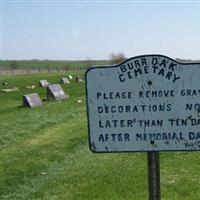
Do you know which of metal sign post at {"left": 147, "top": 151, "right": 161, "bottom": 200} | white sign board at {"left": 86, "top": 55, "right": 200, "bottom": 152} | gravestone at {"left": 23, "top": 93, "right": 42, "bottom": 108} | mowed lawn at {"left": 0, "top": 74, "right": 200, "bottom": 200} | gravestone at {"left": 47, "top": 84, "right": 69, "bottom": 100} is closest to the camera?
white sign board at {"left": 86, "top": 55, "right": 200, "bottom": 152}

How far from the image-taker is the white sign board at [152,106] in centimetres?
423

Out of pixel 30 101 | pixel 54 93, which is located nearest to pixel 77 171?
pixel 30 101

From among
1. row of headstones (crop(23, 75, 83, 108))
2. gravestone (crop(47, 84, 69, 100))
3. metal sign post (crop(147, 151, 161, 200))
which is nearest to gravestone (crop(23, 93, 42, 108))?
row of headstones (crop(23, 75, 83, 108))

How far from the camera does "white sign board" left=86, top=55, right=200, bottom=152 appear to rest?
13.9 feet

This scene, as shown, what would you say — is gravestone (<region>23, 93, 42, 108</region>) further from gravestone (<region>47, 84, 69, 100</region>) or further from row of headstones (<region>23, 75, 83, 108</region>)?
gravestone (<region>47, 84, 69, 100</region>)

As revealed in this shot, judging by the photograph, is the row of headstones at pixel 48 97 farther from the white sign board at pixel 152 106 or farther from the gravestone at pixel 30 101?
the white sign board at pixel 152 106

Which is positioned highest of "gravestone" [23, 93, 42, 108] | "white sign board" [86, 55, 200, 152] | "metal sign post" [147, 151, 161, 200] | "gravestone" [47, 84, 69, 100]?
"white sign board" [86, 55, 200, 152]

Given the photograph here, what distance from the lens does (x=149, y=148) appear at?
425 centimetres

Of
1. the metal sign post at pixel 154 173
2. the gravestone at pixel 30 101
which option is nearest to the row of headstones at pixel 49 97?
the gravestone at pixel 30 101

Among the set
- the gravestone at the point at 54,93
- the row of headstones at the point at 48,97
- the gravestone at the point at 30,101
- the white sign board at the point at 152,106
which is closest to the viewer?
the white sign board at the point at 152,106

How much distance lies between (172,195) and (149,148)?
311 cm

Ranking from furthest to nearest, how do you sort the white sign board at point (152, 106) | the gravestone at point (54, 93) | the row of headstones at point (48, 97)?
the gravestone at point (54, 93)
the row of headstones at point (48, 97)
the white sign board at point (152, 106)

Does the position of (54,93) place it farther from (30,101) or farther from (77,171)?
(77,171)

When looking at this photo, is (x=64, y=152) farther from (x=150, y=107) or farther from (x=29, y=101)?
(x=29, y=101)
